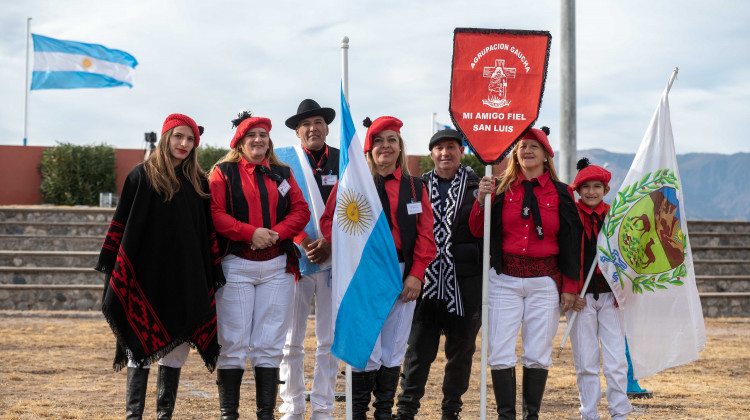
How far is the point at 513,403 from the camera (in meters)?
4.75

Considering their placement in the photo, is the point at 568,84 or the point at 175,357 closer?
the point at 175,357

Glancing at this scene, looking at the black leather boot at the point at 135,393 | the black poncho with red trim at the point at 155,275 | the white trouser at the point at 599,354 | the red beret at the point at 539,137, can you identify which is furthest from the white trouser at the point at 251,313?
the white trouser at the point at 599,354

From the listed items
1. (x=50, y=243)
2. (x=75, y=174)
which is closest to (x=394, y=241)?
(x=50, y=243)

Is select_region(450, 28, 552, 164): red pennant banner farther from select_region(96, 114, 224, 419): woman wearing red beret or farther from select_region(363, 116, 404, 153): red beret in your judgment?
select_region(96, 114, 224, 419): woman wearing red beret

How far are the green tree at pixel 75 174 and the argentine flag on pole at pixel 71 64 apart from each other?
3655mm

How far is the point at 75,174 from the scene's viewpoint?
18422mm

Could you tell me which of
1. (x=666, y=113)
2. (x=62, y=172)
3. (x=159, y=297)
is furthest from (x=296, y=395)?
(x=62, y=172)

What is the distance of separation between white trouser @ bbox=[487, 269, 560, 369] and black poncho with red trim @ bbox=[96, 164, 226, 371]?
5.45ft

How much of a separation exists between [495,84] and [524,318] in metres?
1.43

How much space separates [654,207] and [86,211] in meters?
12.6

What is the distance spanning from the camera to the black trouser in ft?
17.3

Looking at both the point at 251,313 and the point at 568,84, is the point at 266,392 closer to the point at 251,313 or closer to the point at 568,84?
the point at 251,313

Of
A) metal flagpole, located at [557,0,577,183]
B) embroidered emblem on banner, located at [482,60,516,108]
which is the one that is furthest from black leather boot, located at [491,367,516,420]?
metal flagpole, located at [557,0,577,183]

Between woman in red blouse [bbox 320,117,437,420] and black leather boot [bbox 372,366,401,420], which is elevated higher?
woman in red blouse [bbox 320,117,437,420]
